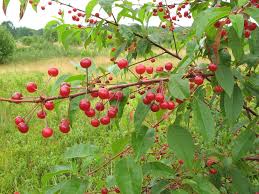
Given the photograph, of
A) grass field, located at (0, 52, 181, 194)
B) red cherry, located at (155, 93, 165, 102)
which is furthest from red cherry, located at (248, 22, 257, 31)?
grass field, located at (0, 52, 181, 194)

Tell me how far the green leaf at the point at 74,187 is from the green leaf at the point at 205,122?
1.32 feet

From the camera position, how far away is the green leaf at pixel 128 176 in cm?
101

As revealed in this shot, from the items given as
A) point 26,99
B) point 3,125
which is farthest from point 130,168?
point 3,125

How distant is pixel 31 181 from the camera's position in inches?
134

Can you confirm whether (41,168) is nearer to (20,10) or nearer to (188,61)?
(20,10)

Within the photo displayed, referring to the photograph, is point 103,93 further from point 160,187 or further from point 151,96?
point 160,187

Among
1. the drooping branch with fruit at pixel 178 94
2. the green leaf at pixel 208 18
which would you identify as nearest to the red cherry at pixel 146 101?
the drooping branch with fruit at pixel 178 94

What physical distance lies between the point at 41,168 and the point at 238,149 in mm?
2697

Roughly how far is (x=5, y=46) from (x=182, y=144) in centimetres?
2479

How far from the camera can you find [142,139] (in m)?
1.11

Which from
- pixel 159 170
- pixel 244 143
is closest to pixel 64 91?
pixel 159 170

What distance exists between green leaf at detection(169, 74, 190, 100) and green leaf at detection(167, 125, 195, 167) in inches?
6.8

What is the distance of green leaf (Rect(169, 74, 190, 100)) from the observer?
3.07 ft

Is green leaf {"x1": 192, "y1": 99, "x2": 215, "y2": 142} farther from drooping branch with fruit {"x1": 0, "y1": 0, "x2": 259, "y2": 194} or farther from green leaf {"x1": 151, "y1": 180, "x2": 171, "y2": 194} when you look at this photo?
green leaf {"x1": 151, "y1": 180, "x2": 171, "y2": 194}
